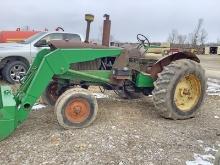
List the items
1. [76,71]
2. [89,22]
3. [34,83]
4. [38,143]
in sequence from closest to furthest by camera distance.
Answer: [38,143] < [34,83] < [76,71] < [89,22]

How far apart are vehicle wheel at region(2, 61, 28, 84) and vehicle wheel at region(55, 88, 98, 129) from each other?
6.56m

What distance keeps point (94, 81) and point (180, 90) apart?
64.6 inches

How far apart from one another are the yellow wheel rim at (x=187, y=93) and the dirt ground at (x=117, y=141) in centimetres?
31

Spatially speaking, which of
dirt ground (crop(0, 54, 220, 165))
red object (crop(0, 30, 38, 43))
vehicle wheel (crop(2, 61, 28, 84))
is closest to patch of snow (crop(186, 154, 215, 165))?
dirt ground (crop(0, 54, 220, 165))

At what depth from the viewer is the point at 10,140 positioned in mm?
6055

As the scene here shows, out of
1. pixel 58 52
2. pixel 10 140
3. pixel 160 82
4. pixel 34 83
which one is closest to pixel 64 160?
pixel 10 140

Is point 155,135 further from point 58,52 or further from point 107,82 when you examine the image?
point 58,52

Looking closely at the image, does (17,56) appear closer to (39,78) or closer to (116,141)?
(39,78)

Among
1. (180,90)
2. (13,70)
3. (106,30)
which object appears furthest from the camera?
(13,70)

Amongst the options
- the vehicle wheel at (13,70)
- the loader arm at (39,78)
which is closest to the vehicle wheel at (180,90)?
the loader arm at (39,78)

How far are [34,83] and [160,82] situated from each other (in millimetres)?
2287

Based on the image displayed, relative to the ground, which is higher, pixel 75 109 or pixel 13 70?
pixel 75 109

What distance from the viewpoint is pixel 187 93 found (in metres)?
7.74

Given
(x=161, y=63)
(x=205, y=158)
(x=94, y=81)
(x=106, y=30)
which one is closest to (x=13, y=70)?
(x=106, y=30)
